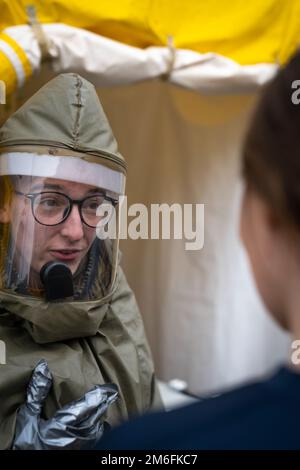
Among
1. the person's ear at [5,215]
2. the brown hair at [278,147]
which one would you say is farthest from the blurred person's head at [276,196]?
the person's ear at [5,215]

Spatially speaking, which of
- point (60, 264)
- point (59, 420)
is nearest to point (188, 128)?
point (60, 264)

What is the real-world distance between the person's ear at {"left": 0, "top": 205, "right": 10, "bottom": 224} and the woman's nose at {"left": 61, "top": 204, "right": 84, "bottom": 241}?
0.12 meters

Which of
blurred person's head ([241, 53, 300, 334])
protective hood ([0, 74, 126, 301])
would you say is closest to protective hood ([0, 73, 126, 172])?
protective hood ([0, 74, 126, 301])

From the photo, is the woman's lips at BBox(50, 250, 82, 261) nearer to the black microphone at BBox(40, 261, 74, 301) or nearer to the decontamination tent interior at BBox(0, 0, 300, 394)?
the black microphone at BBox(40, 261, 74, 301)

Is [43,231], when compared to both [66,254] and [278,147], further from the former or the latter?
[278,147]

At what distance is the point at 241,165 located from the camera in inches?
19.1

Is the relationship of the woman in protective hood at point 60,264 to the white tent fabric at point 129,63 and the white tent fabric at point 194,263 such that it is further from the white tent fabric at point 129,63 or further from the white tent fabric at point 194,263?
the white tent fabric at point 194,263

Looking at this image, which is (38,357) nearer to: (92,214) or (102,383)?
(102,383)

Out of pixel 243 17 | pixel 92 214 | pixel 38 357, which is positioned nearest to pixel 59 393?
pixel 38 357

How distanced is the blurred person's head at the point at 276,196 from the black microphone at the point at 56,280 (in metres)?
0.59

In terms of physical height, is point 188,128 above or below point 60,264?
above

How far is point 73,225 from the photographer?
3.40 feet

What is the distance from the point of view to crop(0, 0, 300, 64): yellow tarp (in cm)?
128

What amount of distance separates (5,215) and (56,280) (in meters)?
0.19
